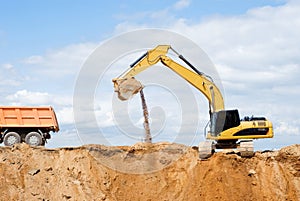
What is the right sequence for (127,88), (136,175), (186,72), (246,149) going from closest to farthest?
1. (127,88)
2. (246,149)
3. (136,175)
4. (186,72)

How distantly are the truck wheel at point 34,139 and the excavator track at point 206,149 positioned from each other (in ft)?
26.4

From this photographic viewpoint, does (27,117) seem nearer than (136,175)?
No

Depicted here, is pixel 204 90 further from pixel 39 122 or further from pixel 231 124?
pixel 39 122

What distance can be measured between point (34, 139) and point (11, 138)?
1.12 m

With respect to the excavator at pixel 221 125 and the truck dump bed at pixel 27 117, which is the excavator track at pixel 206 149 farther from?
the truck dump bed at pixel 27 117

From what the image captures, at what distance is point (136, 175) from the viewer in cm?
2191

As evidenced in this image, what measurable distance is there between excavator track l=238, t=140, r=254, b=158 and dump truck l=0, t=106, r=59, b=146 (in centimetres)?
937

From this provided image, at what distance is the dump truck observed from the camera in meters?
23.6

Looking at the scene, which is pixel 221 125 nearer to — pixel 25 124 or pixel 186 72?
pixel 186 72

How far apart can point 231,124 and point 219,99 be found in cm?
189

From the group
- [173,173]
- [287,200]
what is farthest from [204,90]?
[287,200]

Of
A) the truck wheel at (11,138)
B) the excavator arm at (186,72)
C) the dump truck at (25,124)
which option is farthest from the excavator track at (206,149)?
the truck wheel at (11,138)

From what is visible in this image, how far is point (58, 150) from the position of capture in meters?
21.6

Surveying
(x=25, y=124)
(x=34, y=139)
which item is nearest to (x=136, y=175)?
(x=34, y=139)
